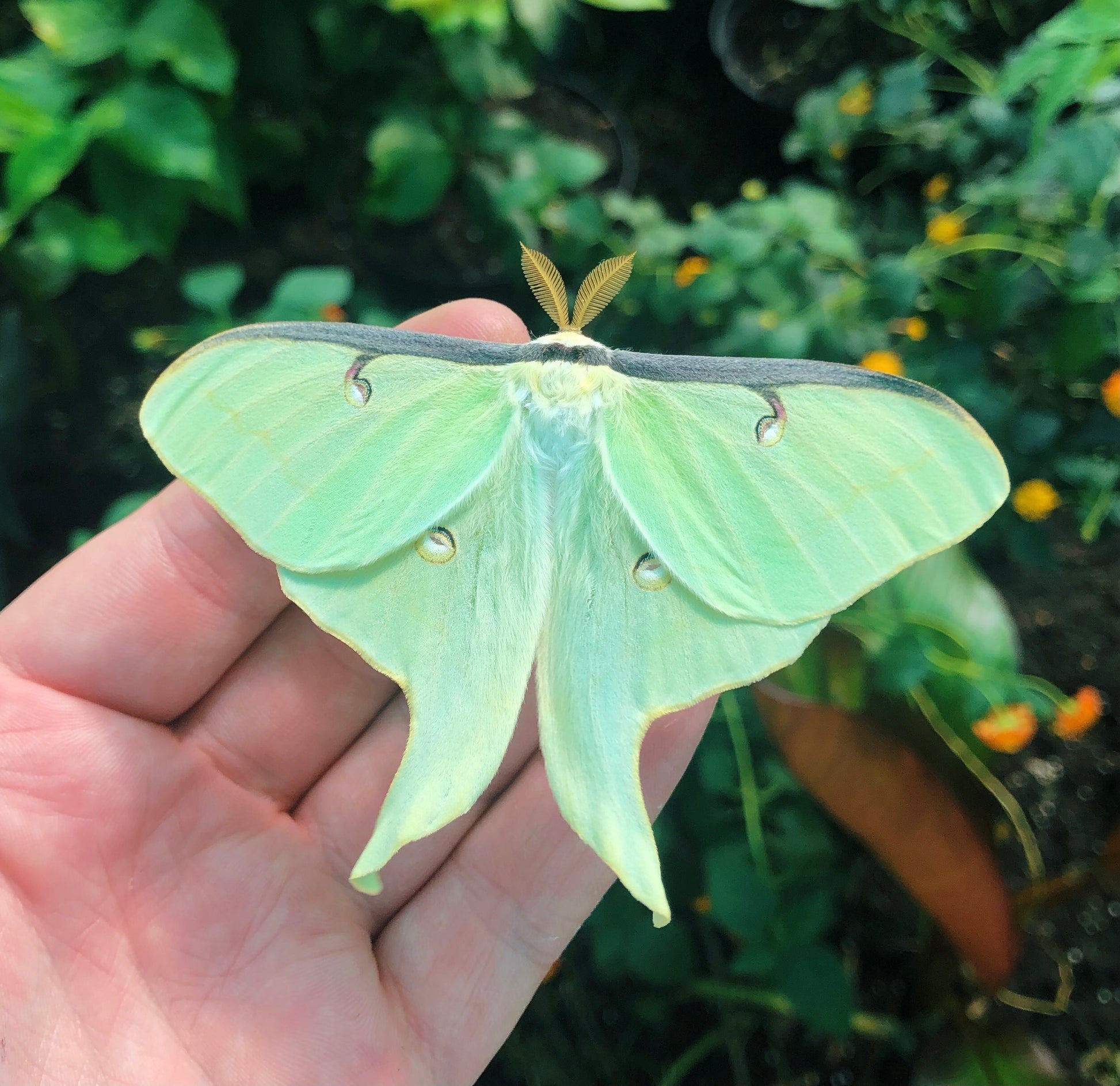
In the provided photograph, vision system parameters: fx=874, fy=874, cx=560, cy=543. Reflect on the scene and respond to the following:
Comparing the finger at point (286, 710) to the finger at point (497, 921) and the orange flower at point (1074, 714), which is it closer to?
the finger at point (497, 921)

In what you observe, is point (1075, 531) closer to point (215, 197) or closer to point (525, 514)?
point (525, 514)

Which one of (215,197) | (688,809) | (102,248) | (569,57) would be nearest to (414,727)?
(688,809)

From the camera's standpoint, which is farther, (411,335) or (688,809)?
(688,809)

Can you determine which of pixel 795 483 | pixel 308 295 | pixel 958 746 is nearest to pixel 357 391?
pixel 795 483

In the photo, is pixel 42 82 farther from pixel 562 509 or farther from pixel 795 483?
pixel 795 483

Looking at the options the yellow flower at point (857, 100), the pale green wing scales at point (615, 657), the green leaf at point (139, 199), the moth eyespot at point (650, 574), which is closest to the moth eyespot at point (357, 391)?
the pale green wing scales at point (615, 657)

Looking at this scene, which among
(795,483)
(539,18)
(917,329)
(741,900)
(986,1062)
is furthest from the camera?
(539,18)
